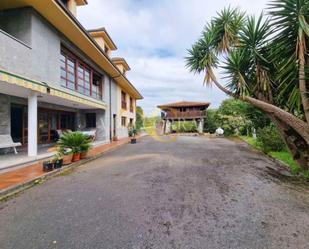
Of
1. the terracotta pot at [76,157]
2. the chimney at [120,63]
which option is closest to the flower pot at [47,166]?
the terracotta pot at [76,157]

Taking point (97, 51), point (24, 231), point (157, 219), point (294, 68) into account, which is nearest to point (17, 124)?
point (97, 51)

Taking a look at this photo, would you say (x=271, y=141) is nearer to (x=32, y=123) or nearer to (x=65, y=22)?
(x=32, y=123)

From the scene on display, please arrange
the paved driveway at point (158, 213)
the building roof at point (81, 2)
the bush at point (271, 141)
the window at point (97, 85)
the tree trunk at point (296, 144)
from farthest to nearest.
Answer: the window at point (97, 85) < the building roof at point (81, 2) < the bush at point (271, 141) < the tree trunk at point (296, 144) < the paved driveway at point (158, 213)

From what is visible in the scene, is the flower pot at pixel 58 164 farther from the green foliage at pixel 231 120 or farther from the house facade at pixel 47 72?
the green foliage at pixel 231 120

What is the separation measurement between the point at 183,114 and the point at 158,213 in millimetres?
31238

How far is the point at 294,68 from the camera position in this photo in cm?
595

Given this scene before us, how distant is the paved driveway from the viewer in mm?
2920

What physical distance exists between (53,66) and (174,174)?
8380 mm

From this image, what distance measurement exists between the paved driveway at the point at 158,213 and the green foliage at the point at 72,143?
2.20 meters

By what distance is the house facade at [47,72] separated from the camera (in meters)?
7.48

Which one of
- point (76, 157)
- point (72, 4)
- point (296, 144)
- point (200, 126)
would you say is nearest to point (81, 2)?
point (72, 4)

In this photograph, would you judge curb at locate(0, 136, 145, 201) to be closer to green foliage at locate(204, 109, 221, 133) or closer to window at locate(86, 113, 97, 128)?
window at locate(86, 113, 97, 128)

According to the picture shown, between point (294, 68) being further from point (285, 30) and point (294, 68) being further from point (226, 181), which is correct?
point (226, 181)

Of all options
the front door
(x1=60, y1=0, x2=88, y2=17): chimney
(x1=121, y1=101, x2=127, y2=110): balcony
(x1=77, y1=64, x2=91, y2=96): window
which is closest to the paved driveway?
the front door
